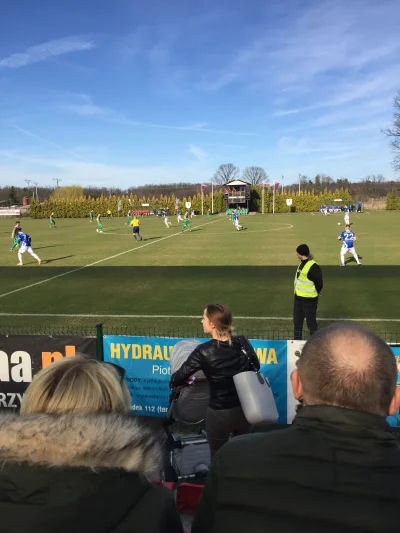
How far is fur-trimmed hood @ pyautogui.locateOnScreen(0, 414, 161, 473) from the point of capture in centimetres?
159

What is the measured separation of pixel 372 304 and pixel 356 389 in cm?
1144

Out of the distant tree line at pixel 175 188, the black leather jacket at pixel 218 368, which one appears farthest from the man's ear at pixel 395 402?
the distant tree line at pixel 175 188

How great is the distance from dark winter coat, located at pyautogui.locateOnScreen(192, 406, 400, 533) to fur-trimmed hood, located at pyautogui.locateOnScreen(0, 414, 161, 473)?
30 centimetres

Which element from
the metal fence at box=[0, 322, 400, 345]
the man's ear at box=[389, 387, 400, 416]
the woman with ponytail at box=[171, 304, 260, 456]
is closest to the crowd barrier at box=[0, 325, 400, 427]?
the woman with ponytail at box=[171, 304, 260, 456]

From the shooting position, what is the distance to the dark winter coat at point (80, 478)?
1.48 metres

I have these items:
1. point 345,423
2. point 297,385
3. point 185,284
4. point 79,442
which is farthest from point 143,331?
point 345,423

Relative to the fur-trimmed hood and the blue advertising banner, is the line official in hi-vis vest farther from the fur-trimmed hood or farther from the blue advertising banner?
the fur-trimmed hood

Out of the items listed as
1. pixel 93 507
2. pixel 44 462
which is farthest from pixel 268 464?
pixel 44 462

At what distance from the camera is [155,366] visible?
6523mm

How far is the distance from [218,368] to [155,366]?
8.02 ft

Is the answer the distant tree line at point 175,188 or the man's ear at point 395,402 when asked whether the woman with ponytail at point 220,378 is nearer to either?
the man's ear at point 395,402

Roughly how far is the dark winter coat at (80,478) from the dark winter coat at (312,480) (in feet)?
0.86

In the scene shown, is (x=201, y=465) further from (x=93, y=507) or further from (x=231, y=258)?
(x=231, y=258)

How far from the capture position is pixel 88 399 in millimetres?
1906
